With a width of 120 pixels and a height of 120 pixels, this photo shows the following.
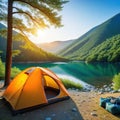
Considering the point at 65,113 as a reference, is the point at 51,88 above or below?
above

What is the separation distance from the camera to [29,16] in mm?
13422

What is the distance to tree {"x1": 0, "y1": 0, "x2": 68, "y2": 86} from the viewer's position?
42.3 ft

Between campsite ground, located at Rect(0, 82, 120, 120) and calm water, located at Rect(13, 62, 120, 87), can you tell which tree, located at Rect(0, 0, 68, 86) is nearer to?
campsite ground, located at Rect(0, 82, 120, 120)

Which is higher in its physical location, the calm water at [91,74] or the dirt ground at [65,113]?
the dirt ground at [65,113]

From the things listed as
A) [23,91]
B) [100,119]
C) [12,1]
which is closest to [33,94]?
[23,91]

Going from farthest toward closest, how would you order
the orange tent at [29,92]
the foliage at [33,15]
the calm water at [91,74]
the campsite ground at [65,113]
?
the calm water at [91,74] → the foliage at [33,15] → the orange tent at [29,92] → the campsite ground at [65,113]

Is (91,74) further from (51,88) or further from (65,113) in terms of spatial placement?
(65,113)

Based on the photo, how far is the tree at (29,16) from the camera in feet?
42.3

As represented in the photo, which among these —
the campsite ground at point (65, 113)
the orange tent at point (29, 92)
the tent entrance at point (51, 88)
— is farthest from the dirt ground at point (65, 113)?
the tent entrance at point (51, 88)

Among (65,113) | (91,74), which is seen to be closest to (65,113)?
(65,113)

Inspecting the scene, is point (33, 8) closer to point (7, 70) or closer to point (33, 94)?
point (7, 70)

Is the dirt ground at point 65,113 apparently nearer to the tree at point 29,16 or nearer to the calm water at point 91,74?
the tree at point 29,16

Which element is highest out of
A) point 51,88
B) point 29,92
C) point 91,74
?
point 29,92

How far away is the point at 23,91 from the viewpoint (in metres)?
8.34
